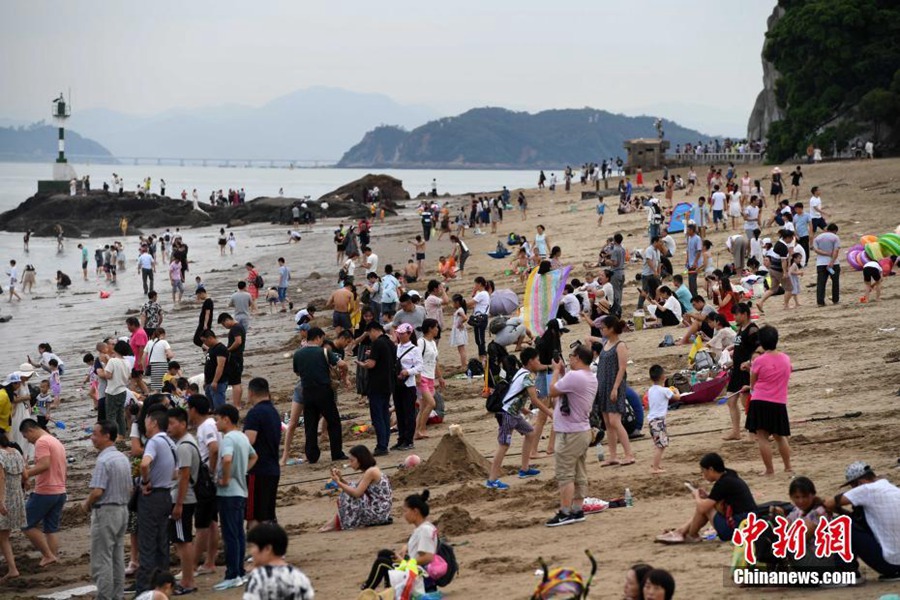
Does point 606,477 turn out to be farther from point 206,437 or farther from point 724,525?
point 206,437

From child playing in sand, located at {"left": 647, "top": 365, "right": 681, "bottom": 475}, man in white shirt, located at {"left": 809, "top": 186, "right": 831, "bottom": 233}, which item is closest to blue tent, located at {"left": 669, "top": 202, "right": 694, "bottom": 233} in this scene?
man in white shirt, located at {"left": 809, "top": 186, "right": 831, "bottom": 233}

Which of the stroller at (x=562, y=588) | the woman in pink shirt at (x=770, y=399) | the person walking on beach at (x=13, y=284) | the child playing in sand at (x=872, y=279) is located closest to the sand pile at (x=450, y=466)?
the woman in pink shirt at (x=770, y=399)

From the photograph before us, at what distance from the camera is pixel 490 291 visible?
2061 cm

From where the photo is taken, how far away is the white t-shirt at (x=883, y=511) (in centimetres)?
801

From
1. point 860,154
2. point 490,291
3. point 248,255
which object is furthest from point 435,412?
point 860,154

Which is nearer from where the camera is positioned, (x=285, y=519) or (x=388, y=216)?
(x=285, y=519)

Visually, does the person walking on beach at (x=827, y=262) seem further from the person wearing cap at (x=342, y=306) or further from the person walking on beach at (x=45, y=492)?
the person walking on beach at (x=45, y=492)

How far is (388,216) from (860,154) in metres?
28.7

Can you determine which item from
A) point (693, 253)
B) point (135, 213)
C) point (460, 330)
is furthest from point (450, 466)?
point (135, 213)

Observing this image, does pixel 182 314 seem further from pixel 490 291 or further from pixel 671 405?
pixel 671 405

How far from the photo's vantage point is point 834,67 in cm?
5412

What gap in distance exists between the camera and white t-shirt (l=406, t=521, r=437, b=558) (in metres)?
8.88

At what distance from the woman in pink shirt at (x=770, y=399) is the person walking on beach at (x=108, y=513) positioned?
563 cm

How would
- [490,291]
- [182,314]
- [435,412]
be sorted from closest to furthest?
[435,412] → [490,291] → [182,314]
